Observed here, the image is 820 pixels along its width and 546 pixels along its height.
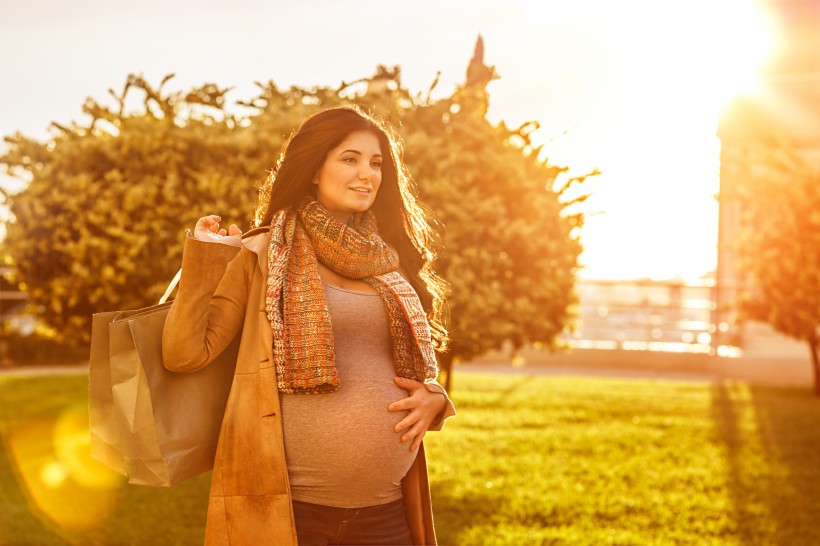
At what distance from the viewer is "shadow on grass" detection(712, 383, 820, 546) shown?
7.16 meters

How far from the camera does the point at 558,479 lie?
28.0 feet

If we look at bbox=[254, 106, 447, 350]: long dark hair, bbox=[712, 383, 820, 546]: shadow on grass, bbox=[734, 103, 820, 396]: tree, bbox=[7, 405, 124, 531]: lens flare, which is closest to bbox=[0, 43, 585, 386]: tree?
bbox=[7, 405, 124, 531]: lens flare

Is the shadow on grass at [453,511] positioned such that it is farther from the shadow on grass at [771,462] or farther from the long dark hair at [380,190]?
the long dark hair at [380,190]

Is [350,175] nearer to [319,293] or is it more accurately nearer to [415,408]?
[319,293]

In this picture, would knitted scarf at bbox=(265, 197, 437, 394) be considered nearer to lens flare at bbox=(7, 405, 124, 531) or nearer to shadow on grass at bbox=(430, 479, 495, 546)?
shadow on grass at bbox=(430, 479, 495, 546)

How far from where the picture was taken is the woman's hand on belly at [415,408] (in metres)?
3.15

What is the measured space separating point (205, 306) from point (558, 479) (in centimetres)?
614

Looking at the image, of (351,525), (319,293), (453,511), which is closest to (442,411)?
(351,525)

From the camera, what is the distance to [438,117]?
8281 mm

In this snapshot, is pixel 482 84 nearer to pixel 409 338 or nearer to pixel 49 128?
pixel 49 128

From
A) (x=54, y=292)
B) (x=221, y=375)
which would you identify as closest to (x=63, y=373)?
(x=54, y=292)

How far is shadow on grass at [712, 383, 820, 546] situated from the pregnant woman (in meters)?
4.39

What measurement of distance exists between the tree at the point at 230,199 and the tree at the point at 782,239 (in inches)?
249

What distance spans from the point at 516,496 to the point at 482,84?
3228 mm
